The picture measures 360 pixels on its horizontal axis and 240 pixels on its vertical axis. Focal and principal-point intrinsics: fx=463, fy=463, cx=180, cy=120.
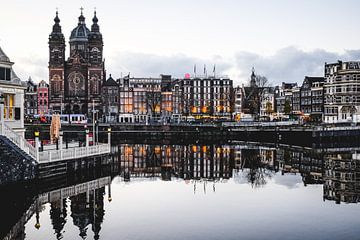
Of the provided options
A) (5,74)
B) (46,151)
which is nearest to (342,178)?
(46,151)

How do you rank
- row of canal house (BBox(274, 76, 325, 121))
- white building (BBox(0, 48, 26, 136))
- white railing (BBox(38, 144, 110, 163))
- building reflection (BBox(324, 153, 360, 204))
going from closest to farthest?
building reflection (BBox(324, 153, 360, 204))
white railing (BBox(38, 144, 110, 163))
white building (BBox(0, 48, 26, 136))
row of canal house (BBox(274, 76, 325, 121))

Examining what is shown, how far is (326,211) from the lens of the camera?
31047mm

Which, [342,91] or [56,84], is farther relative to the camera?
[56,84]

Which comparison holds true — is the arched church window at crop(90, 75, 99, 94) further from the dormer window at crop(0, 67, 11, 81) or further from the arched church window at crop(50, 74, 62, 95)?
the dormer window at crop(0, 67, 11, 81)

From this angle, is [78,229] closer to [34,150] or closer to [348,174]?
[34,150]

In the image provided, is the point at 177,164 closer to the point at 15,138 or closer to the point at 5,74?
the point at 5,74

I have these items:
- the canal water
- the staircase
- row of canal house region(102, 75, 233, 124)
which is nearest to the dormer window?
the staircase

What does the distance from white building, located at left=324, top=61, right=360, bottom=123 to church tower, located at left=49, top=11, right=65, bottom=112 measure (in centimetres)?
8482

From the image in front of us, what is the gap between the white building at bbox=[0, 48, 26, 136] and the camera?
40281mm

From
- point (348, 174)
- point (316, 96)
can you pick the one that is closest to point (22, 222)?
point (348, 174)

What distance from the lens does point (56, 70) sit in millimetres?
157125

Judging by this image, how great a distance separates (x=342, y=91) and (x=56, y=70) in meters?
92.3

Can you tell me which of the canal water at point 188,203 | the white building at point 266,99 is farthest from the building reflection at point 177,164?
the white building at point 266,99

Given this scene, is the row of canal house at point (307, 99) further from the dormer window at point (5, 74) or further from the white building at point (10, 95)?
the dormer window at point (5, 74)
